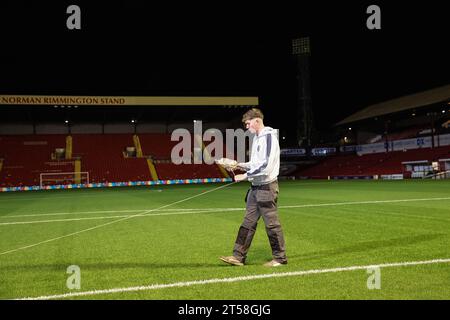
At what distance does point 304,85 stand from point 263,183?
171 feet

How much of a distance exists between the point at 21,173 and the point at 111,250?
41238 millimetres

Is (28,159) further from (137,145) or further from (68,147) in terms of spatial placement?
(137,145)

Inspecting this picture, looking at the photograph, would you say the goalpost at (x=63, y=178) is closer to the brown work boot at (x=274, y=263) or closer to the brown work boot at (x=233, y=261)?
the brown work boot at (x=233, y=261)

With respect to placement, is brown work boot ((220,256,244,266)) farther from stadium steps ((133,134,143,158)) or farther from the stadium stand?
stadium steps ((133,134,143,158))

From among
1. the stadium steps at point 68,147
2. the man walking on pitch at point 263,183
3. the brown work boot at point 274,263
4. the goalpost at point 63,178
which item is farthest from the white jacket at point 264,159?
the stadium steps at point 68,147

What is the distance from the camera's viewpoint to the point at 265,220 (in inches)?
229

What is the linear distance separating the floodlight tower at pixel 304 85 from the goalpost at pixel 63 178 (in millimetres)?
29122

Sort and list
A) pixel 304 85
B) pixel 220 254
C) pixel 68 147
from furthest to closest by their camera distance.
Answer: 1. pixel 304 85
2. pixel 68 147
3. pixel 220 254

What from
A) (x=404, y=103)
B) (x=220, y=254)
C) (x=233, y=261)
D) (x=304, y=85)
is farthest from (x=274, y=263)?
(x=304, y=85)

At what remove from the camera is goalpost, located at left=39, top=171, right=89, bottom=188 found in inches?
1715

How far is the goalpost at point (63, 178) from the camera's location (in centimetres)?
4356

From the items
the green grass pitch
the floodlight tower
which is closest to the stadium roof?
the floodlight tower

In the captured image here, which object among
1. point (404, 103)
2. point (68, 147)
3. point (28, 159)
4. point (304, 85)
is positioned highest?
point (304, 85)

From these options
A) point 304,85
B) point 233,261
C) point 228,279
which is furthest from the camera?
point 304,85
